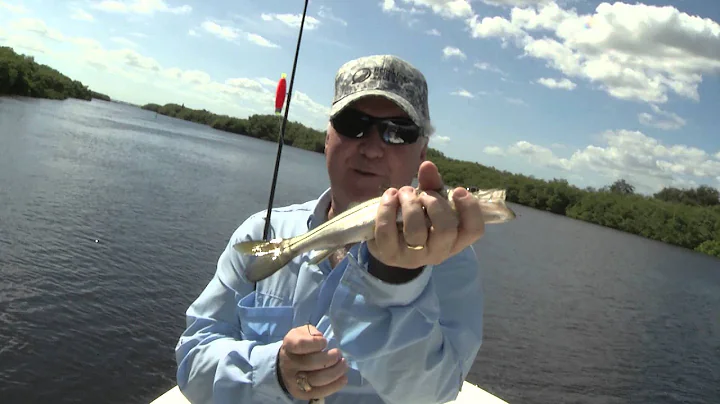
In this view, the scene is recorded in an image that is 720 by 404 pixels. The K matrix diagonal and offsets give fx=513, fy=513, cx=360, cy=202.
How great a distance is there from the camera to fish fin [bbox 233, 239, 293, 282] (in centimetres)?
235

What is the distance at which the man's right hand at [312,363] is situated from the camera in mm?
2211

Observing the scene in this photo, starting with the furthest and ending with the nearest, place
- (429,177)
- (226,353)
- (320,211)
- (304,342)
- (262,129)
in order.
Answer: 1. (262,129)
2. (320,211)
3. (226,353)
4. (304,342)
5. (429,177)

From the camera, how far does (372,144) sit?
293 centimetres

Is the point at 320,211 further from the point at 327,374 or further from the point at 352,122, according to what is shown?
the point at 327,374

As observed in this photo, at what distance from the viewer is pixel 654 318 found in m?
26.1

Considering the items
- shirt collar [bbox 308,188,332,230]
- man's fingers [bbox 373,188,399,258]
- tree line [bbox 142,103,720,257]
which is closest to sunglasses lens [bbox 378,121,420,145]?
shirt collar [bbox 308,188,332,230]

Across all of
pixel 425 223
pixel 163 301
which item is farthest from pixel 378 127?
pixel 163 301

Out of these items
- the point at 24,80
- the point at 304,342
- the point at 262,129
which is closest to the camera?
the point at 304,342

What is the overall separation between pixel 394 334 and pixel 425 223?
2.01 feet

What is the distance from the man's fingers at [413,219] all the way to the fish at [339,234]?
0.12 feet

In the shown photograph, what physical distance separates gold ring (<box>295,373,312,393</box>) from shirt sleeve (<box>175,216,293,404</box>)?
0.17 metres

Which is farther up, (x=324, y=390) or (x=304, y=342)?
(x=304, y=342)

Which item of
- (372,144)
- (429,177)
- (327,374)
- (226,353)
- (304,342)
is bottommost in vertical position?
(226,353)

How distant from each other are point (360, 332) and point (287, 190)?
138 feet
